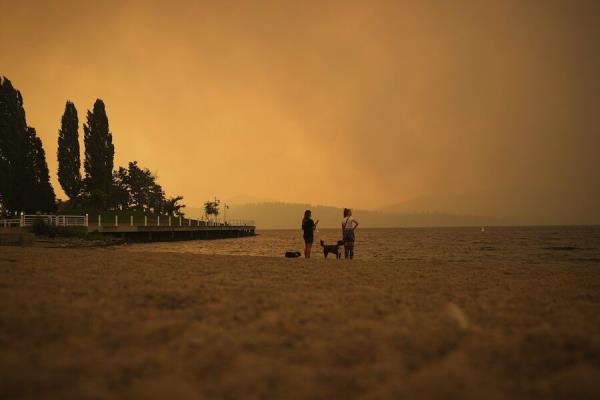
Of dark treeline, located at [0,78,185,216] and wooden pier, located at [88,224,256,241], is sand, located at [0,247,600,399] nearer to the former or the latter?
wooden pier, located at [88,224,256,241]

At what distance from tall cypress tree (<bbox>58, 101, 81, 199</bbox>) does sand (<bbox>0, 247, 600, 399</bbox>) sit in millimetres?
51786

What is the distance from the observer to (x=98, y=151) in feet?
176

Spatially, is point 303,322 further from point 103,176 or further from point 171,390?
point 103,176

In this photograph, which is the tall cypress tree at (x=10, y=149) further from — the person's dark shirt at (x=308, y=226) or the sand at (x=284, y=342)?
the sand at (x=284, y=342)

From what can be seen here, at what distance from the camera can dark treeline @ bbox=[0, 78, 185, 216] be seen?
Answer: 39.8 meters

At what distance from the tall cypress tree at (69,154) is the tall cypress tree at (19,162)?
9403mm

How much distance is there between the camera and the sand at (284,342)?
2.94 meters

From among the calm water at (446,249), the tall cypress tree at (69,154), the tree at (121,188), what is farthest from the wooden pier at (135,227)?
the tree at (121,188)

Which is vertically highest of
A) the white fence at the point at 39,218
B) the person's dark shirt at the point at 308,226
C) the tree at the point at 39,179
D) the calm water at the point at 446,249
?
the tree at the point at 39,179

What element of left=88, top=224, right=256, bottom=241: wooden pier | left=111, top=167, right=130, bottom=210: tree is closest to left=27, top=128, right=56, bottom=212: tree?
left=88, top=224, right=256, bottom=241: wooden pier

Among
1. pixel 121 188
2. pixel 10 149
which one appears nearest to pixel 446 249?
pixel 10 149

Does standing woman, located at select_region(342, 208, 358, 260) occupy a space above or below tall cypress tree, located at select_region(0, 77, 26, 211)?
below

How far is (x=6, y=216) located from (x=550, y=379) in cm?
4843

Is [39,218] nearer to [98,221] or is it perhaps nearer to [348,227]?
[98,221]
